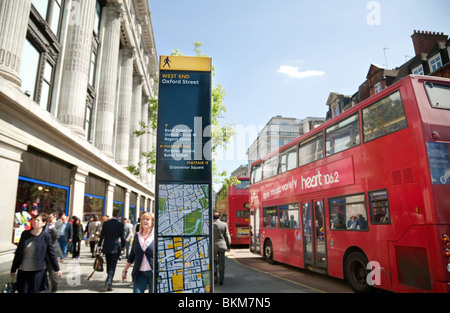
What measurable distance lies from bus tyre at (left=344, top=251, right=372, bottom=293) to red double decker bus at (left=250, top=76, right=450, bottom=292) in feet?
0.08

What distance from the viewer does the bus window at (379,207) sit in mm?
6301

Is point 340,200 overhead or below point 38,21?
below

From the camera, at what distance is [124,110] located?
85.5ft

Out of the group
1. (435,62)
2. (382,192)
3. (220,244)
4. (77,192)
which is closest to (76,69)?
(77,192)

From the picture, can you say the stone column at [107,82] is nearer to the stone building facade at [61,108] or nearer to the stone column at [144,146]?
the stone building facade at [61,108]

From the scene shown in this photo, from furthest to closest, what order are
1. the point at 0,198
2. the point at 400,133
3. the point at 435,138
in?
the point at 0,198 < the point at 400,133 < the point at 435,138

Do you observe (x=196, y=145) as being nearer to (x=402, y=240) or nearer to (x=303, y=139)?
(x=402, y=240)

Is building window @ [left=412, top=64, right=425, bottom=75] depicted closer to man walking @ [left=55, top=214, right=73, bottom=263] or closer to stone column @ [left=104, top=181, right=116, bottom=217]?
stone column @ [left=104, top=181, right=116, bottom=217]

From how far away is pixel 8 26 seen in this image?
940 cm

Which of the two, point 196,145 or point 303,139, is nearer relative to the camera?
point 196,145
